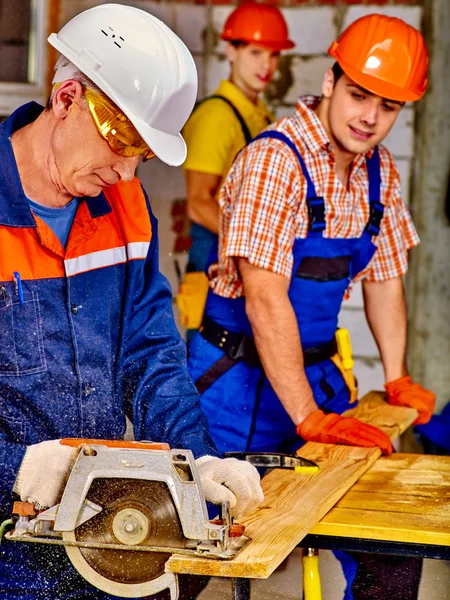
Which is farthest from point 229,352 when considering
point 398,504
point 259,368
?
point 398,504

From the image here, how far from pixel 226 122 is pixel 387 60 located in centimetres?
172

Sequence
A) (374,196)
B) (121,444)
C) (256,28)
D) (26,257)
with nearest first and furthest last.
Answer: (121,444), (26,257), (374,196), (256,28)

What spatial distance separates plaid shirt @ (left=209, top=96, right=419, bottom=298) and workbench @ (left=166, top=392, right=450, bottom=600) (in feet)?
2.34

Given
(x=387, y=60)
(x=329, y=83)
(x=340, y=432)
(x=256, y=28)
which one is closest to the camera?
(x=340, y=432)

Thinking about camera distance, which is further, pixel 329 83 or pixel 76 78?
pixel 329 83

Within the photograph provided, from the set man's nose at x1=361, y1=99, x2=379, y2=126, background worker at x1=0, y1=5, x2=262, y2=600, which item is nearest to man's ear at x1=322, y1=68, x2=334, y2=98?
man's nose at x1=361, y1=99, x2=379, y2=126

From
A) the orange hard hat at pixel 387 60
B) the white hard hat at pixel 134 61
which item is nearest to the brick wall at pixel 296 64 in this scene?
the orange hard hat at pixel 387 60

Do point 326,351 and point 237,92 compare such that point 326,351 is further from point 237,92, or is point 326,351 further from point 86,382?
point 237,92

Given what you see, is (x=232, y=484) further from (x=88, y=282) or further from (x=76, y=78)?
(x=76, y=78)

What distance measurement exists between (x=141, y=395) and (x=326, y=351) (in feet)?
4.32

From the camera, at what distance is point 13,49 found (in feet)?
16.7

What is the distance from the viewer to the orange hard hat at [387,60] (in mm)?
3570

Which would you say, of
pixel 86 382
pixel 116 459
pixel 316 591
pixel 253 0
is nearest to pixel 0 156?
pixel 86 382

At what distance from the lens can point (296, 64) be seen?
604cm
